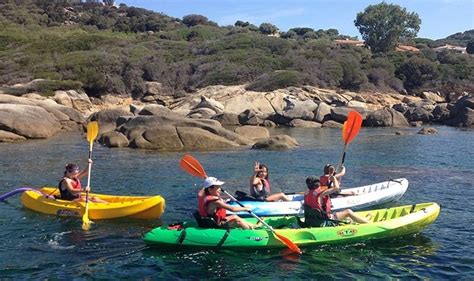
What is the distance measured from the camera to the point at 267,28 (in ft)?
260

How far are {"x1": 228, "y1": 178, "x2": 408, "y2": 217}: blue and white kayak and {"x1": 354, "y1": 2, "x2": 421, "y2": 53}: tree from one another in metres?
52.7

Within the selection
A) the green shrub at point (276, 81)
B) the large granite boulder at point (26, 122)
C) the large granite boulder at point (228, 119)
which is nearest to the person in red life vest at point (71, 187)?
the large granite boulder at point (26, 122)

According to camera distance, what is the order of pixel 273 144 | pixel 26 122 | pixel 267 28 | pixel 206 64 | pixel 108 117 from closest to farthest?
pixel 273 144 < pixel 26 122 < pixel 108 117 < pixel 206 64 < pixel 267 28

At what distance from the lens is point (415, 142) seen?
24.8m

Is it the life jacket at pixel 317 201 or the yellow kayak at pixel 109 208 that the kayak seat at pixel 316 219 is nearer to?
the life jacket at pixel 317 201

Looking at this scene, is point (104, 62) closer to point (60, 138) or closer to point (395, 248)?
point (60, 138)

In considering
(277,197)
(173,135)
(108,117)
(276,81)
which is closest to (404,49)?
(276,81)

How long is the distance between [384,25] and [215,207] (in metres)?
59.8

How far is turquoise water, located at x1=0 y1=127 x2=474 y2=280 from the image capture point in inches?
328

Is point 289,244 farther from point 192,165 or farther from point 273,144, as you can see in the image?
point 273,144

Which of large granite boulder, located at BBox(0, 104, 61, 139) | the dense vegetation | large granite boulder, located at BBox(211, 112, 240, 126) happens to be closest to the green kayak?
large granite boulder, located at BBox(0, 104, 61, 139)

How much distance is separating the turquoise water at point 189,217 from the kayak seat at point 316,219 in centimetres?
59

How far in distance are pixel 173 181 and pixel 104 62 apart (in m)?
31.2

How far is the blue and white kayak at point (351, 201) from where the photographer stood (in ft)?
38.1
